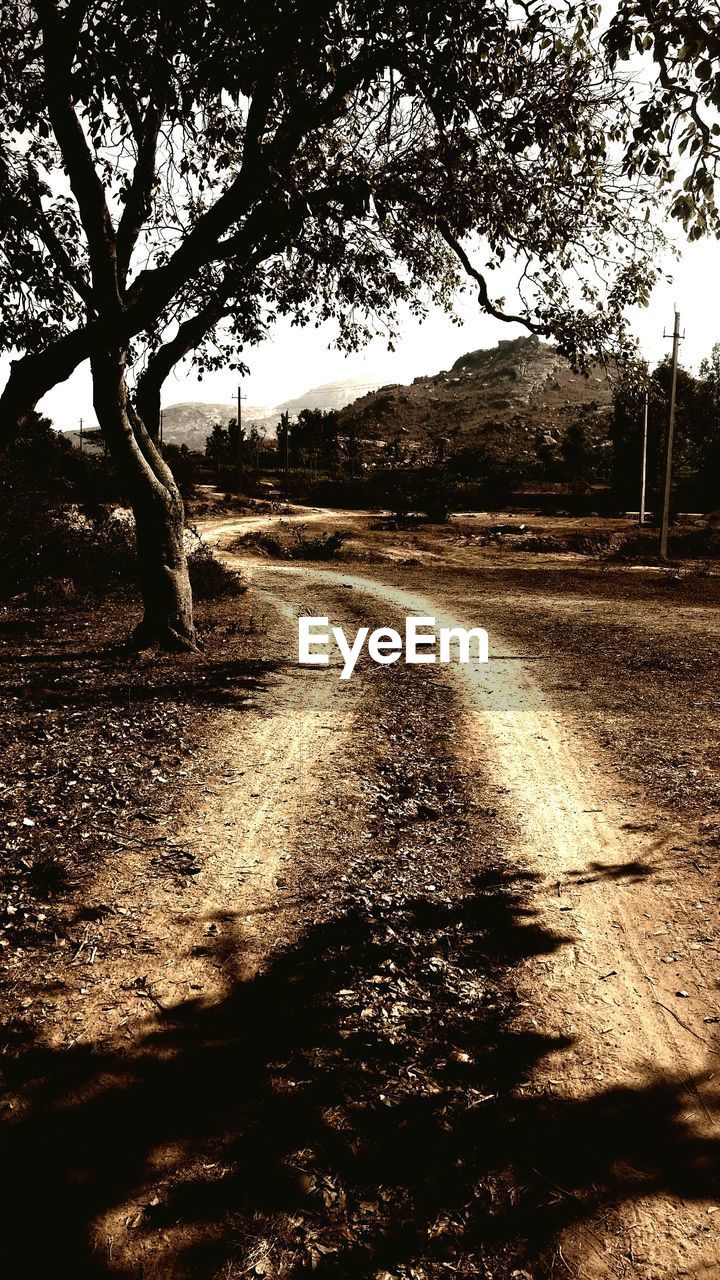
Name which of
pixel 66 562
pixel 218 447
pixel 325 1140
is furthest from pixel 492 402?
pixel 325 1140

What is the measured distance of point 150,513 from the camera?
1112cm

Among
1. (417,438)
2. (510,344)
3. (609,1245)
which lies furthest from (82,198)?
(510,344)

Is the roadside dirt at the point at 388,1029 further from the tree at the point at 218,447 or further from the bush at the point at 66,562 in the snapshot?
the tree at the point at 218,447

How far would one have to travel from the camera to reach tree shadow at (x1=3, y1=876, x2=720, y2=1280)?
3012mm

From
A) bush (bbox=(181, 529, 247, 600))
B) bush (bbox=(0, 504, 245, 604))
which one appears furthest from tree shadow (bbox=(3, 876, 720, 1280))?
bush (bbox=(181, 529, 247, 600))

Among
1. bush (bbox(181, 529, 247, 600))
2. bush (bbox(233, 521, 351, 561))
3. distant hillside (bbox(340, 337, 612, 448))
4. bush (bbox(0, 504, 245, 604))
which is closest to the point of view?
bush (bbox(0, 504, 245, 604))

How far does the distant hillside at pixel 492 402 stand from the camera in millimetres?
94938

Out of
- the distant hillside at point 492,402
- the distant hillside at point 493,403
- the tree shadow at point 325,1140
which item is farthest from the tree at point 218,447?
the tree shadow at point 325,1140

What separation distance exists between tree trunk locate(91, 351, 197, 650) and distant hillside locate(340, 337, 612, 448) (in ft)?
216

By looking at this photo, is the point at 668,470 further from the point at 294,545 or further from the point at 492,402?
the point at 492,402

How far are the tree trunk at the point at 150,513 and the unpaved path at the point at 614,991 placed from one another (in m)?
5.21

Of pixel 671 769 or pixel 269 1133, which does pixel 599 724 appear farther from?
pixel 269 1133

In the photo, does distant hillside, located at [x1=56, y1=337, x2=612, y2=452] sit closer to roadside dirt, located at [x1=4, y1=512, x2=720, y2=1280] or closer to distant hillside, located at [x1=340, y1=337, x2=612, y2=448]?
distant hillside, located at [x1=340, y1=337, x2=612, y2=448]

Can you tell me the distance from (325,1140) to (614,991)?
200 cm
